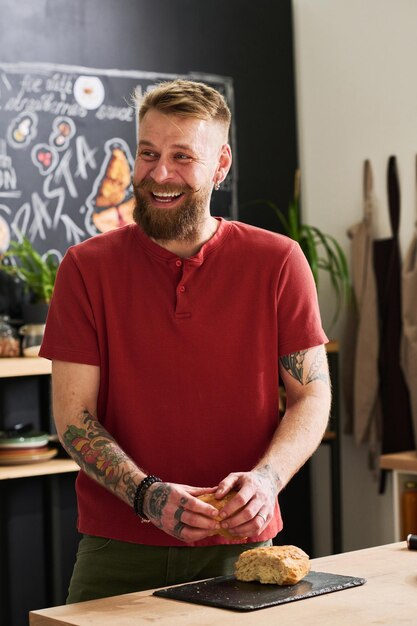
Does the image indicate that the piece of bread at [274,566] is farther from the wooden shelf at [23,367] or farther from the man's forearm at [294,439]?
the wooden shelf at [23,367]

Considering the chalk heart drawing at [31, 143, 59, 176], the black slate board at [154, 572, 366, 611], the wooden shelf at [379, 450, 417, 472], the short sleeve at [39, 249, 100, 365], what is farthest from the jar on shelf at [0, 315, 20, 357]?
the black slate board at [154, 572, 366, 611]

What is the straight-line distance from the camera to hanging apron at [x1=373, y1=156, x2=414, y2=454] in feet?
14.4

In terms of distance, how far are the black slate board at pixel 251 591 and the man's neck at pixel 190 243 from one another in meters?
0.72

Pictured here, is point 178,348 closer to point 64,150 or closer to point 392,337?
point 64,150

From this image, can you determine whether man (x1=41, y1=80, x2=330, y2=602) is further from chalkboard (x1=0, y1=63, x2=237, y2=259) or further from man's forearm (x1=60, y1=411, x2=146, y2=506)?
chalkboard (x1=0, y1=63, x2=237, y2=259)

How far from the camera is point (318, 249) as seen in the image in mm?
4848

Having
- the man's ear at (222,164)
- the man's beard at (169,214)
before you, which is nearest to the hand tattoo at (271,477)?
the man's beard at (169,214)

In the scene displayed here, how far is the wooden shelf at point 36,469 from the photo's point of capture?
3613 mm

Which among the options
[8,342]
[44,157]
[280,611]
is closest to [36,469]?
[8,342]

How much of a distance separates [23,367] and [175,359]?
1691 mm

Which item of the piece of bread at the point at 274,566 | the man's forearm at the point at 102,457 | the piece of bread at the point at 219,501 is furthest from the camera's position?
the man's forearm at the point at 102,457

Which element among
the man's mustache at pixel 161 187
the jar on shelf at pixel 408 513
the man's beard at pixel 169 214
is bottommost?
the jar on shelf at pixel 408 513

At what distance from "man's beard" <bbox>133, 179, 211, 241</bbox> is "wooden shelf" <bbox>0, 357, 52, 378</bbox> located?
1605mm

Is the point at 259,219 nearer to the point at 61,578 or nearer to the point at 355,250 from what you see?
the point at 355,250
